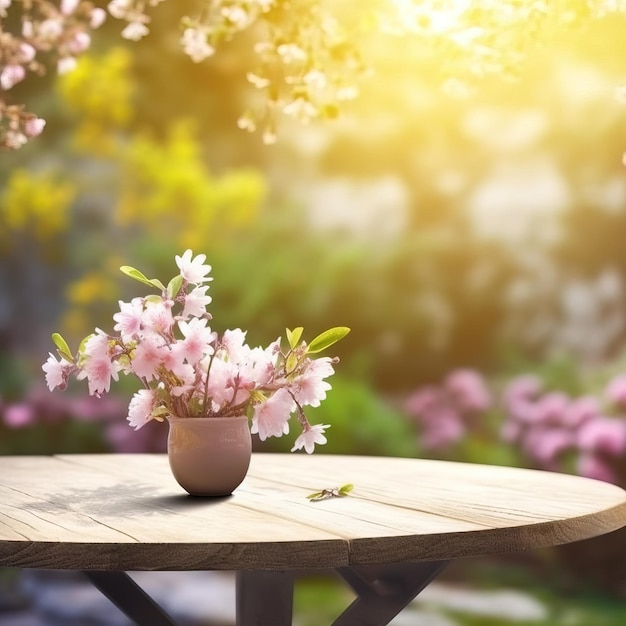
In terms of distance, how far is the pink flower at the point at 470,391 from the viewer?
4627mm

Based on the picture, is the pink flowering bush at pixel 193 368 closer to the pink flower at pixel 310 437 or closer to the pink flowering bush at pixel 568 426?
the pink flower at pixel 310 437

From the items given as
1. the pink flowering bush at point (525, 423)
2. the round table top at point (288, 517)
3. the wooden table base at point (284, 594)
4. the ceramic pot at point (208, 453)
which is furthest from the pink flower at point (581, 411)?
the ceramic pot at point (208, 453)

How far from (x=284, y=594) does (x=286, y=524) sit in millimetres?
223

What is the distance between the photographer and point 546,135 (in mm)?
4703

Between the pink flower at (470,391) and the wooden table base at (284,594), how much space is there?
2.91 meters

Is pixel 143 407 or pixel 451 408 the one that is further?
pixel 451 408

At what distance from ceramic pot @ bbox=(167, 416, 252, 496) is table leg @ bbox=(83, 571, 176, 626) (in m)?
0.18

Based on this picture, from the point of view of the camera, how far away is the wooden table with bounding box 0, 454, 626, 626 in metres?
1.21

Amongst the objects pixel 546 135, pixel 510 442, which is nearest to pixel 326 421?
pixel 510 442

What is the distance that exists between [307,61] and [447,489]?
154cm

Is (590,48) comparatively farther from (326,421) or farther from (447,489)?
(447,489)

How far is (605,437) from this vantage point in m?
4.33

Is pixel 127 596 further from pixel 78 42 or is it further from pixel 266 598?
pixel 78 42

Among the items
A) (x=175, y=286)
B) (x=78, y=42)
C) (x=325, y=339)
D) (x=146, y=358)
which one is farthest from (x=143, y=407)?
(x=78, y=42)
